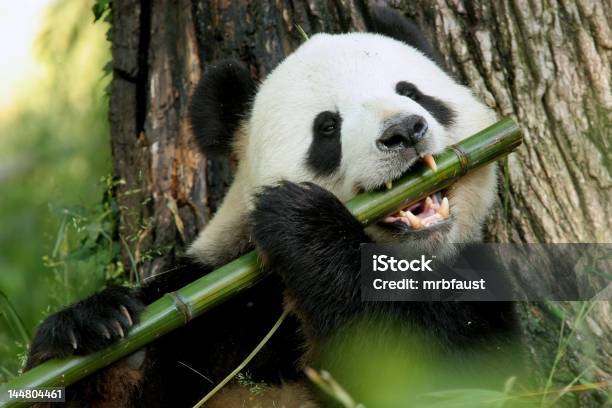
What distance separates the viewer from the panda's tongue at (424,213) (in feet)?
12.2

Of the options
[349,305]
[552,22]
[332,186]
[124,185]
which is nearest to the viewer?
[349,305]

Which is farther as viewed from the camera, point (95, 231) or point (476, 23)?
point (95, 231)

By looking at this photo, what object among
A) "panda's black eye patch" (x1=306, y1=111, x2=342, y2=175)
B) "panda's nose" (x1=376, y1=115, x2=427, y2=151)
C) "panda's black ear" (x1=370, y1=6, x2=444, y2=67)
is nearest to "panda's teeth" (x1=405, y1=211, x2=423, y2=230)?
"panda's nose" (x1=376, y1=115, x2=427, y2=151)

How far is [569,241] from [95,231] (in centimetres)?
301

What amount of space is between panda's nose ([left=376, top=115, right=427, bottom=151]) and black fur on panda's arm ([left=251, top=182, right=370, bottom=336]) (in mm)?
338

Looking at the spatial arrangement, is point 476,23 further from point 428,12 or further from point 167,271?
point 167,271

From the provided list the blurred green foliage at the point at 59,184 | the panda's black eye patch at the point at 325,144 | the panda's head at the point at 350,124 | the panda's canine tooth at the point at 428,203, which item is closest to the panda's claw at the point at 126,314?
the panda's head at the point at 350,124

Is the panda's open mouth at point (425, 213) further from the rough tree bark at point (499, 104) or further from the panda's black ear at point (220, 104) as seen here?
the panda's black ear at point (220, 104)

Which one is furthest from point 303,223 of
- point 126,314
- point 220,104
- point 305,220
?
point 220,104

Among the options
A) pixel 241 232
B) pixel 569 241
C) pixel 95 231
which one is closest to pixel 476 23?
pixel 569 241

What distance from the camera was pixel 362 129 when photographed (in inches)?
147

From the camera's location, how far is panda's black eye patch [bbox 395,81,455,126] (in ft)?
13.4

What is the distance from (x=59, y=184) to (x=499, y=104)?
3.41m

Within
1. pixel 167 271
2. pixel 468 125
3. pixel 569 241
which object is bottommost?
pixel 569 241
